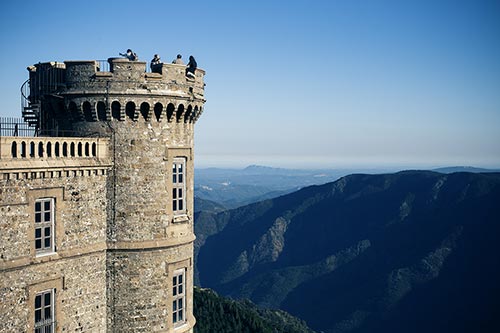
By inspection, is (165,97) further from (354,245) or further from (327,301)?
(354,245)

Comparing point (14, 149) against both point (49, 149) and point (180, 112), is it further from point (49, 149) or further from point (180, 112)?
point (180, 112)

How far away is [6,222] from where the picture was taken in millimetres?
17500

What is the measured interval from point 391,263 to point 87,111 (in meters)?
133

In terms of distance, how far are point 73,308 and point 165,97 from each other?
27.3 feet

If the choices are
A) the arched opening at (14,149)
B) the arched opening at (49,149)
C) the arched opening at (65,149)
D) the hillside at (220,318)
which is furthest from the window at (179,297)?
the hillside at (220,318)

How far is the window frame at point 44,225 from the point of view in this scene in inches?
727

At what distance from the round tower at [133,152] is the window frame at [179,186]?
0.34m

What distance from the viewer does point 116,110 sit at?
20469mm

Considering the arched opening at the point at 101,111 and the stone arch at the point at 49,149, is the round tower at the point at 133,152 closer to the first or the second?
the arched opening at the point at 101,111

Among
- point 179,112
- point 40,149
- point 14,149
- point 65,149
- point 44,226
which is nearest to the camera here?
point 14,149

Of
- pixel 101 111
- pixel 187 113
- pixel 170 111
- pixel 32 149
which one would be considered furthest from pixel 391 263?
pixel 32 149

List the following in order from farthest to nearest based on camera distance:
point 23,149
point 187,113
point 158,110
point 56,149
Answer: point 187,113, point 158,110, point 56,149, point 23,149

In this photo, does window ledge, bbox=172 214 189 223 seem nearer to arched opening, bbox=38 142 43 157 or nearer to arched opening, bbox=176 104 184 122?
arched opening, bbox=176 104 184 122

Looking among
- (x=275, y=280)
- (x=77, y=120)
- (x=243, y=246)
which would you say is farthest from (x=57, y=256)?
(x=243, y=246)
